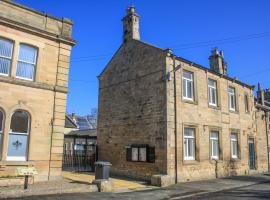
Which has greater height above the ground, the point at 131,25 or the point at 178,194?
the point at 131,25

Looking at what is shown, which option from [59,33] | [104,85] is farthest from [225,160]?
[59,33]

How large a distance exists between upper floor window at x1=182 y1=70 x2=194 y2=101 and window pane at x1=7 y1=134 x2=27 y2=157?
10346mm

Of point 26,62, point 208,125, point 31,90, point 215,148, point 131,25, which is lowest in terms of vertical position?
point 215,148

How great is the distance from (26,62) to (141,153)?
28.9 feet

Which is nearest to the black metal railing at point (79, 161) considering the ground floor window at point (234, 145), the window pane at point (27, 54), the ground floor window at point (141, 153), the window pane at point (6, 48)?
the ground floor window at point (141, 153)

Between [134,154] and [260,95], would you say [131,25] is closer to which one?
[134,154]

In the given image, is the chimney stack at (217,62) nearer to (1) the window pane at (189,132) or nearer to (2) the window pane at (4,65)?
(1) the window pane at (189,132)

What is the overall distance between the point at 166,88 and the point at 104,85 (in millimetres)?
6918

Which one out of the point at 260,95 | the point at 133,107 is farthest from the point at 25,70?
the point at 260,95

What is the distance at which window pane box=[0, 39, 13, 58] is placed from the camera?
1296 cm

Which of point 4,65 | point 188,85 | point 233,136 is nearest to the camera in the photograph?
point 4,65

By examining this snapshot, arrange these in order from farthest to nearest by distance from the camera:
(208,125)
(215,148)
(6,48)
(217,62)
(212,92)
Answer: (217,62) < (212,92) < (215,148) < (208,125) < (6,48)

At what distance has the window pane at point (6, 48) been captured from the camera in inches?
510

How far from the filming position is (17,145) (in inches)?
507
